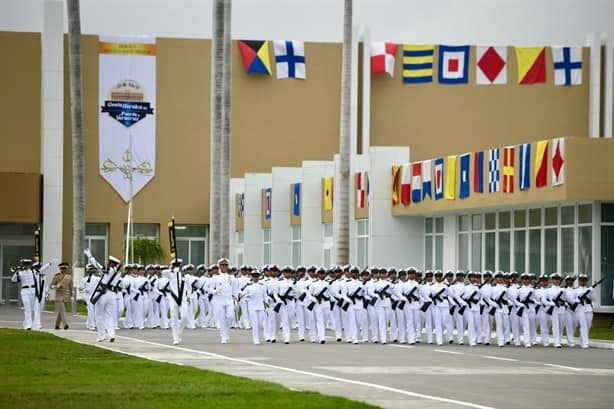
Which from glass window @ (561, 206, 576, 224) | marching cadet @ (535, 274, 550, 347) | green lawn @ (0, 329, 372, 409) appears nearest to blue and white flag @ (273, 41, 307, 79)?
glass window @ (561, 206, 576, 224)

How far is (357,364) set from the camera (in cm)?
2580

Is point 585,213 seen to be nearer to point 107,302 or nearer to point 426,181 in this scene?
point 426,181

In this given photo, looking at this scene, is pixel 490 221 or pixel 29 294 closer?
pixel 29 294

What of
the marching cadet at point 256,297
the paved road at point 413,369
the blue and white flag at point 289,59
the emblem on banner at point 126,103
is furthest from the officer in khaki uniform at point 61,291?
the blue and white flag at point 289,59

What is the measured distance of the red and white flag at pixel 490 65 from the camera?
232 feet

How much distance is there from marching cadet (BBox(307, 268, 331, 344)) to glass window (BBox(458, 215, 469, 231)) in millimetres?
15766

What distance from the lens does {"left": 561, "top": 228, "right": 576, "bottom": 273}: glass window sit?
137 feet

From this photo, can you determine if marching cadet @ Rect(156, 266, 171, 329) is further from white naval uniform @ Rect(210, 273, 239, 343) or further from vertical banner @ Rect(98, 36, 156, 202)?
vertical banner @ Rect(98, 36, 156, 202)

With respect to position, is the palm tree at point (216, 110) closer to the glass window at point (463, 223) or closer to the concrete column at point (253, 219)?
the glass window at point (463, 223)

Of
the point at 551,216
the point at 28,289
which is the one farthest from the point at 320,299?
the point at 551,216

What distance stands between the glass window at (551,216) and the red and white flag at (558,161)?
3.62 metres

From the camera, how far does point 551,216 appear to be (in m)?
43.5

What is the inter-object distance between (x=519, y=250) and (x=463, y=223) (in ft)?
14.0

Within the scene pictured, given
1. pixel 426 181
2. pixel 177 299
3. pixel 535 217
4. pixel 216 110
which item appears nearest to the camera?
pixel 177 299
